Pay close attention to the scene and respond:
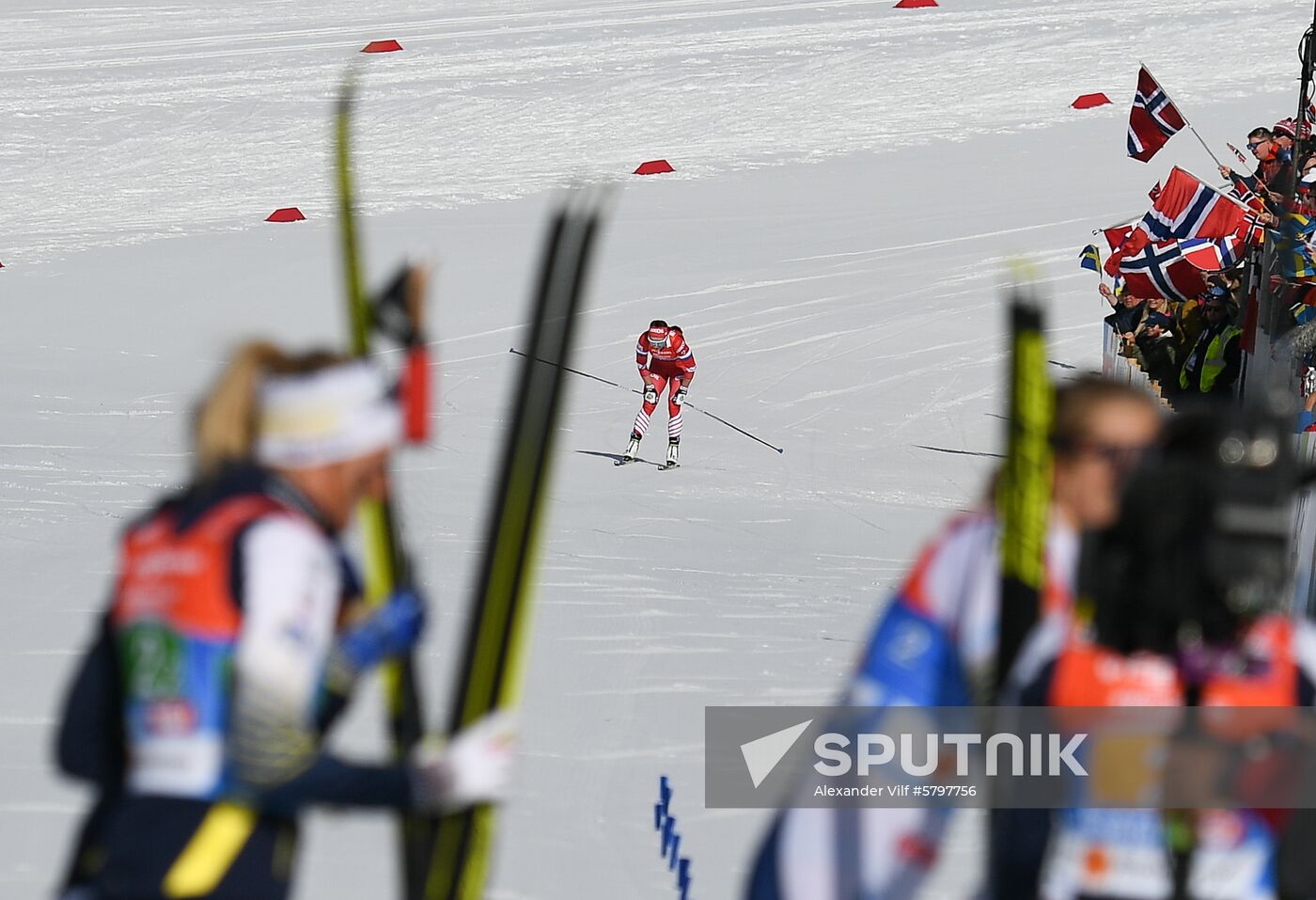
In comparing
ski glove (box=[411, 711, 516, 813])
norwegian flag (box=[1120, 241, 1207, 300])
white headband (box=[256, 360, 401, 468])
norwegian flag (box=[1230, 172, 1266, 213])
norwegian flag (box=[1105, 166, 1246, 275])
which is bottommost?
ski glove (box=[411, 711, 516, 813])

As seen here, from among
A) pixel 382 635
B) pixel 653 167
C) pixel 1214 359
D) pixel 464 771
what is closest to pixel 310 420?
pixel 382 635

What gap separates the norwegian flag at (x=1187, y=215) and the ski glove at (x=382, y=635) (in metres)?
10.7

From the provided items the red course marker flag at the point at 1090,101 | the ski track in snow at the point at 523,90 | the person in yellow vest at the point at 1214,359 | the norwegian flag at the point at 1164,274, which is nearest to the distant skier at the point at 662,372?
the norwegian flag at the point at 1164,274

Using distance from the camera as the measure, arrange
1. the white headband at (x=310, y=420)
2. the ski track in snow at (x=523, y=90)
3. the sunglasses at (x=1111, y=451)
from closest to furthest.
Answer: the sunglasses at (x=1111, y=451), the white headband at (x=310, y=420), the ski track in snow at (x=523, y=90)

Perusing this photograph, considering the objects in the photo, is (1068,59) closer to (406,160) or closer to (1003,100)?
(1003,100)

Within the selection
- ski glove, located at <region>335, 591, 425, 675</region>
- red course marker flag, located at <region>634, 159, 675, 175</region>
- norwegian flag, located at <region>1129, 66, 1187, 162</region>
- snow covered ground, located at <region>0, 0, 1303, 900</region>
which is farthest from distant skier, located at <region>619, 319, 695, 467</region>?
ski glove, located at <region>335, 591, 425, 675</region>

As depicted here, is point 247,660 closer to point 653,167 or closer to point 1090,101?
point 653,167

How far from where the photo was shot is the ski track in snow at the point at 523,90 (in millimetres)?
23078

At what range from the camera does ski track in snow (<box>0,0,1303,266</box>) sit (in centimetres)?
2308

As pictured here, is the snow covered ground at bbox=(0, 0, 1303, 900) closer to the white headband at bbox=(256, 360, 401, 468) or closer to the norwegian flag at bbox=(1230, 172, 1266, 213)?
the white headband at bbox=(256, 360, 401, 468)

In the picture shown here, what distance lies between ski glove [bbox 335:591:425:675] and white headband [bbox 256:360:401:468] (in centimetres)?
22

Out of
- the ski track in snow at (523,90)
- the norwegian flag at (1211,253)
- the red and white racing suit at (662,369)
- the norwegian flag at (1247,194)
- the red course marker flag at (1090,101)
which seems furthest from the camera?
the red course marker flag at (1090,101)

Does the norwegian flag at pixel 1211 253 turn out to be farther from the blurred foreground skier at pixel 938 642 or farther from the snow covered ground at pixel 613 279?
the blurred foreground skier at pixel 938 642

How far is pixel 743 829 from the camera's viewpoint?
678 cm
